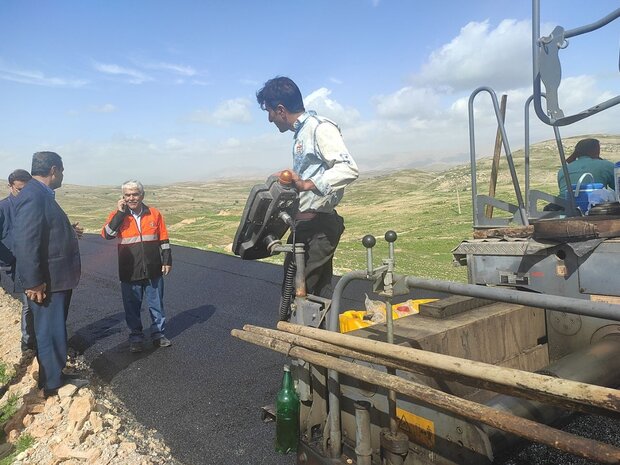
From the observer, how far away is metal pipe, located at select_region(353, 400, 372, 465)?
1.97 meters

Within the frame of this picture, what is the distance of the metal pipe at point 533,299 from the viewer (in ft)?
4.56

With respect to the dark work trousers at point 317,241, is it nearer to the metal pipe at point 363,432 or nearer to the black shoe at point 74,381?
the metal pipe at point 363,432

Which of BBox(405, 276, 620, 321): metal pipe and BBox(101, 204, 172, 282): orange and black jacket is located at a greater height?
BBox(405, 276, 620, 321): metal pipe

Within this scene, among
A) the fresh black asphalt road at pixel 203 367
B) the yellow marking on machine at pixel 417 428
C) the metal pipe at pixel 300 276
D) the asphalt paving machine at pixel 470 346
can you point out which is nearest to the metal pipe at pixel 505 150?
the asphalt paving machine at pixel 470 346

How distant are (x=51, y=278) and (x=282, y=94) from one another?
2.69 metres

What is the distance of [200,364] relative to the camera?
16.5 ft

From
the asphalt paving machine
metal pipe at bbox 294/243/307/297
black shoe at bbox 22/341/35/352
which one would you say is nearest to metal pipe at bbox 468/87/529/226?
the asphalt paving machine

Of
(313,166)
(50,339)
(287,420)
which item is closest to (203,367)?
(50,339)

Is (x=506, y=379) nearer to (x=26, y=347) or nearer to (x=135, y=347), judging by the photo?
(x=135, y=347)

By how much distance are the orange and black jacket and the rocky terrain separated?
120 centimetres

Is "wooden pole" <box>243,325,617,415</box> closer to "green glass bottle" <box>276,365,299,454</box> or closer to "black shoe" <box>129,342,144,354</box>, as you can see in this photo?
"green glass bottle" <box>276,365,299,454</box>

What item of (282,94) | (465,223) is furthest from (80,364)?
(465,223)

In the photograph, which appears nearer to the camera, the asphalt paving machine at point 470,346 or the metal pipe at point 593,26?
the asphalt paving machine at point 470,346

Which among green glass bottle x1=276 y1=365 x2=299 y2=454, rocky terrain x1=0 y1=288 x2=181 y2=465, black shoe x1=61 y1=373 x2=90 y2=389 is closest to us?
green glass bottle x1=276 y1=365 x2=299 y2=454
